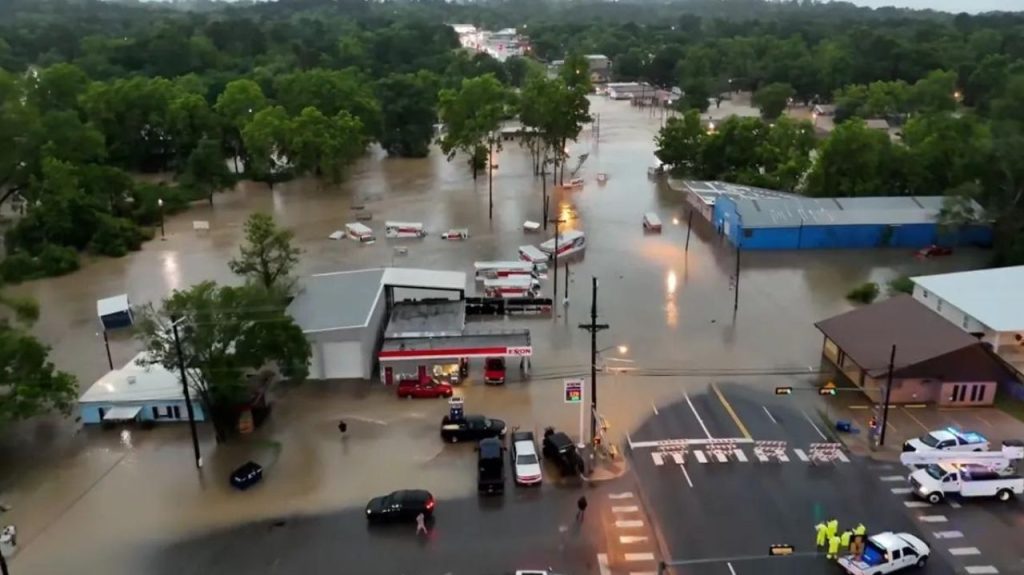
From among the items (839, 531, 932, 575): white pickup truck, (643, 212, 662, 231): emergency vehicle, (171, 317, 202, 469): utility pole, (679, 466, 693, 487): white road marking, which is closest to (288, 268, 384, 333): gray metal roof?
(171, 317, 202, 469): utility pole

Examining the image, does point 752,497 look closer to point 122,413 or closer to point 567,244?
point 122,413

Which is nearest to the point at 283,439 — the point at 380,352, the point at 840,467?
the point at 380,352

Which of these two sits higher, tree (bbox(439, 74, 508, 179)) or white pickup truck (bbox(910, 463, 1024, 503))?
tree (bbox(439, 74, 508, 179))

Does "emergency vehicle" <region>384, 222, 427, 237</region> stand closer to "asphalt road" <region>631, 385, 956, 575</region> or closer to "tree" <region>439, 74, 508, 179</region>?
"tree" <region>439, 74, 508, 179</region>

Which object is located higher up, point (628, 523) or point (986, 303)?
point (986, 303)

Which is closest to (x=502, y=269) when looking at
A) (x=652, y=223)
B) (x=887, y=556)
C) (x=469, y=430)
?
(x=652, y=223)
